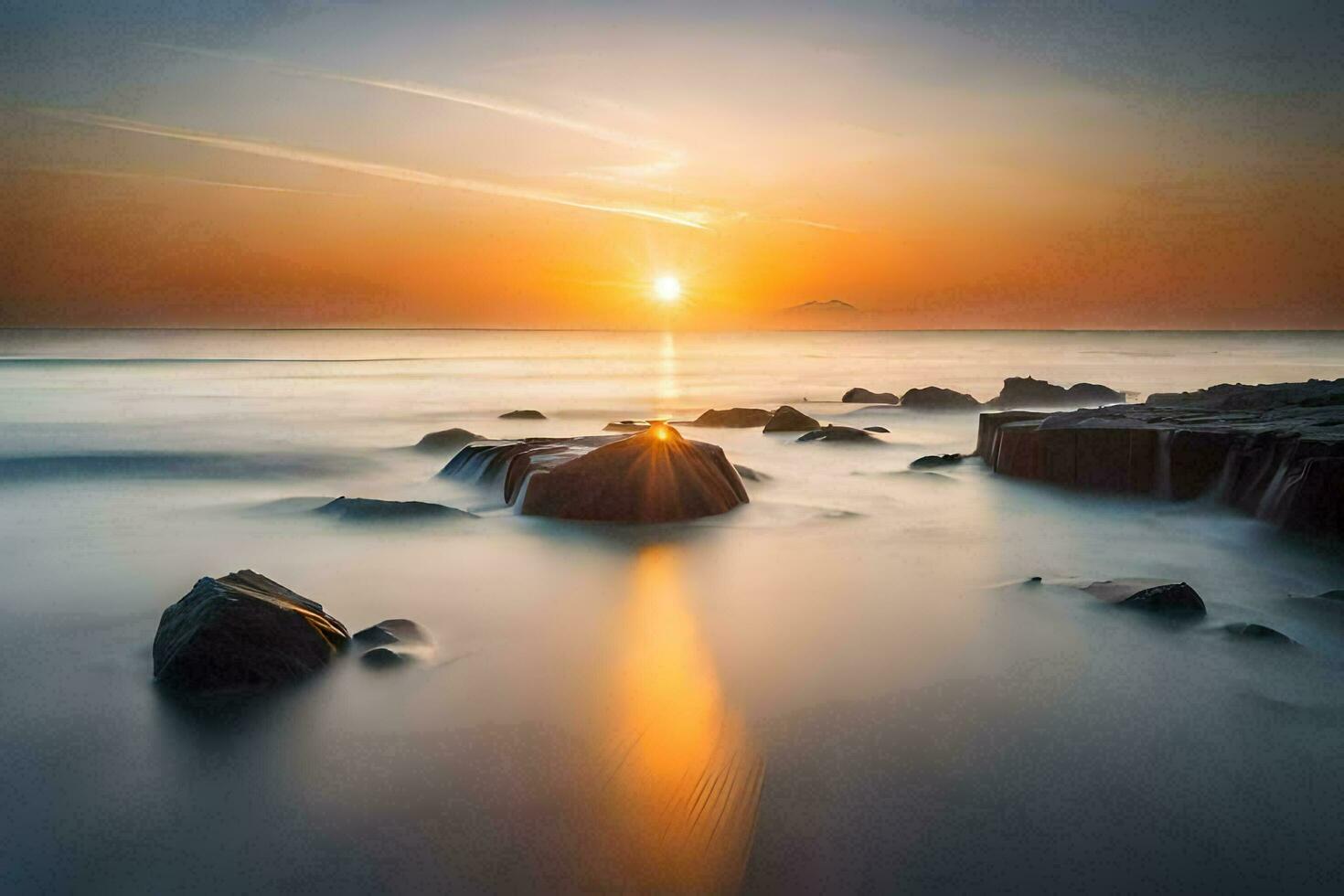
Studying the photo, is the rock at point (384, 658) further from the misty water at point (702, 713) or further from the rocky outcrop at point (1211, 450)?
the rocky outcrop at point (1211, 450)

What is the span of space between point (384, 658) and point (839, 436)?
1337cm

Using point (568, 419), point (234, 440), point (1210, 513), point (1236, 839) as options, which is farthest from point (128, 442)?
point (1236, 839)

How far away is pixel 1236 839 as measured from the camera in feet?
12.3

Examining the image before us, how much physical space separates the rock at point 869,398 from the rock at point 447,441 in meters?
16.7

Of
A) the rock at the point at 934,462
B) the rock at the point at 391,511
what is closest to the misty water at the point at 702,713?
the rock at the point at 391,511

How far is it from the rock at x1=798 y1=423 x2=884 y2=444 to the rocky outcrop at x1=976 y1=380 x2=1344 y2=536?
10.3ft

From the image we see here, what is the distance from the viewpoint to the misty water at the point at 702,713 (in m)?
3.65

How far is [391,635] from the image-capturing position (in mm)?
6297

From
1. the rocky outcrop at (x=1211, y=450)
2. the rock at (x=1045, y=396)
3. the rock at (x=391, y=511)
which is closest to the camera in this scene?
the rocky outcrop at (x=1211, y=450)

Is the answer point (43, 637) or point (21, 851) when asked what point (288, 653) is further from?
point (43, 637)

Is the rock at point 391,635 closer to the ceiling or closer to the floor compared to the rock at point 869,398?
closer to the floor

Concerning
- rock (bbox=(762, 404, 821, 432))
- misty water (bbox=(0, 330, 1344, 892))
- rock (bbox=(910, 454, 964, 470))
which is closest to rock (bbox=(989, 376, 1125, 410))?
rock (bbox=(762, 404, 821, 432))

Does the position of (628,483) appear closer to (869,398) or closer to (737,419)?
(737,419)

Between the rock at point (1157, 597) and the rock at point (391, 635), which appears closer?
the rock at point (391, 635)
